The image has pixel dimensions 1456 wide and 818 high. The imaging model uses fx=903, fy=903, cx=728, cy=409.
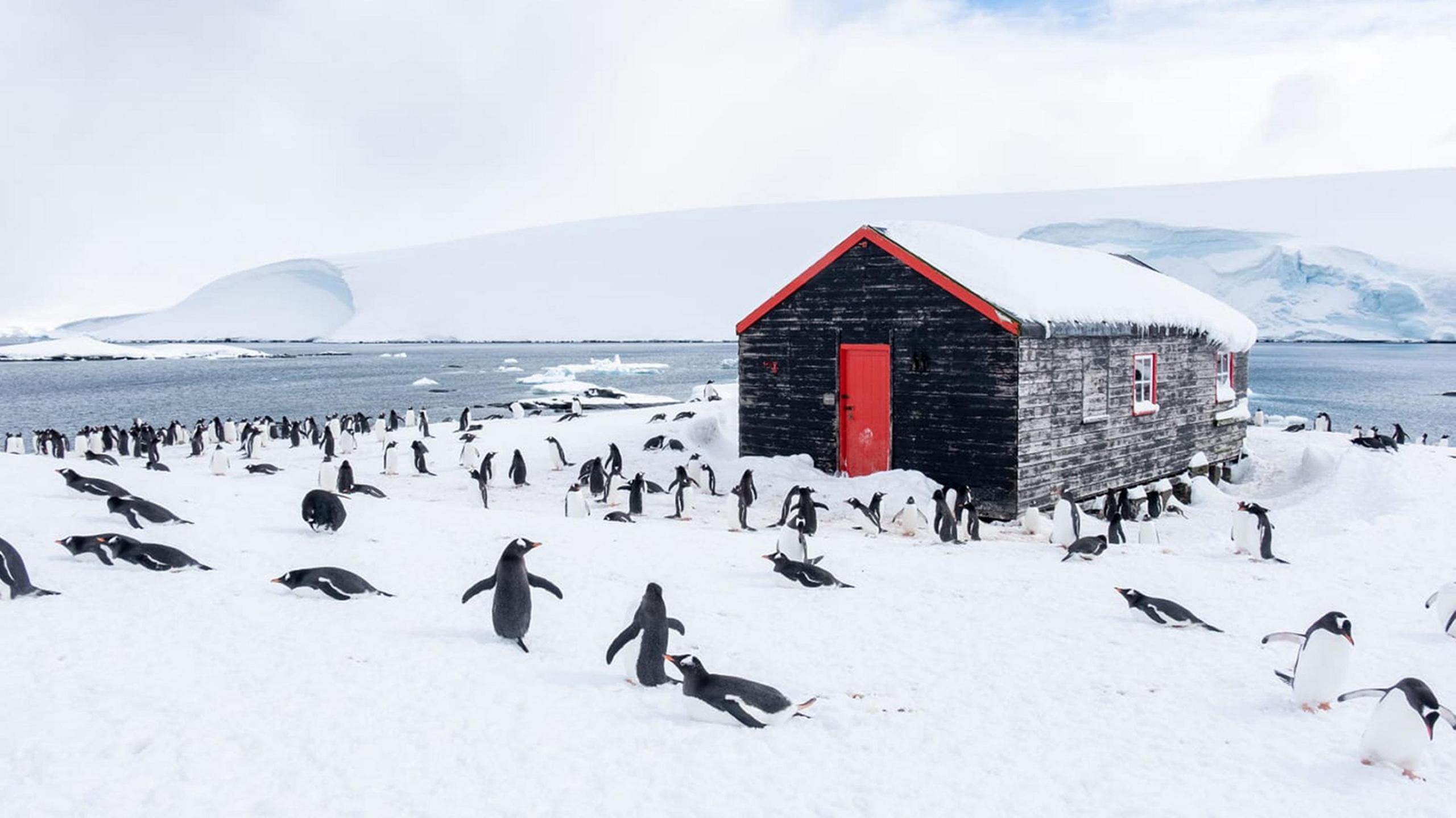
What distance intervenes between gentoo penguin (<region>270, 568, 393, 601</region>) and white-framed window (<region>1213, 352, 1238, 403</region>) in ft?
57.5

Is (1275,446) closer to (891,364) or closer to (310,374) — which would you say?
(891,364)

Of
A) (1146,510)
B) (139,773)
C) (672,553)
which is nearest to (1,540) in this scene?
(139,773)

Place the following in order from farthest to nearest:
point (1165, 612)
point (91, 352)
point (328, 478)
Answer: point (91, 352) < point (328, 478) < point (1165, 612)

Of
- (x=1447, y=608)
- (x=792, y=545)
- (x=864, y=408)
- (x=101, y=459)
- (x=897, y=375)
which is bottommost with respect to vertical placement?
(x=1447, y=608)

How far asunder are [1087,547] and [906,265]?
5649mm

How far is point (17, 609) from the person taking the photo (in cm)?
580

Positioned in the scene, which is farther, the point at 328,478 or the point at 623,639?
the point at 328,478

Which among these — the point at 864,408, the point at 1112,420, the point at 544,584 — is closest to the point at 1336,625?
the point at 544,584

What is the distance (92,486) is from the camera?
32.0ft

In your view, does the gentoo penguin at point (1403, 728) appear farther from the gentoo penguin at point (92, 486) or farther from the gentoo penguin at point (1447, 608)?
the gentoo penguin at point (92, 486)

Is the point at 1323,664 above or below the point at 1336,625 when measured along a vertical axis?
below

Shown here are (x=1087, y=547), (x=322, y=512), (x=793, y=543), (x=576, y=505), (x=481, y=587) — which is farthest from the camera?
(x=576, y=505)

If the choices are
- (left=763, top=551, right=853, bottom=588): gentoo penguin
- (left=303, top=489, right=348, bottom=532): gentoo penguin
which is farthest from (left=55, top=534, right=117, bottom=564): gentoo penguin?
(left=763, top=551, right=853, bottom=588): gentoo penguin

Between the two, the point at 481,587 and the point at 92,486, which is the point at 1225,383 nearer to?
the point at 481,587
